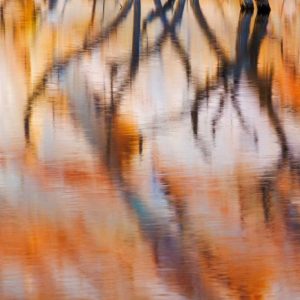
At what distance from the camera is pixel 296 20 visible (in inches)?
592

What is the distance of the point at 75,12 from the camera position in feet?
50.2

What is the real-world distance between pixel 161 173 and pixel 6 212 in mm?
927

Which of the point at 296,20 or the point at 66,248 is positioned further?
the point at 296,20

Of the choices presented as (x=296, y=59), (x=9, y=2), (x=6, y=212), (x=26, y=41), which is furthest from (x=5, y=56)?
(x=9, y=2)

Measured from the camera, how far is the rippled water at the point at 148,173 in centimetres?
327

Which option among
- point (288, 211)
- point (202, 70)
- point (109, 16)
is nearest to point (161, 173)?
point (288, 211)

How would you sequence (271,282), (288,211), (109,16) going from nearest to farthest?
(271,282)
(288,211)
(109,16)

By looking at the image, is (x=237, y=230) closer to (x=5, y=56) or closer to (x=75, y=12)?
(x=5, y=56)

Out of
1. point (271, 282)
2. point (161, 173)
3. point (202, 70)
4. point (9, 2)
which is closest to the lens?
point (271, 282)

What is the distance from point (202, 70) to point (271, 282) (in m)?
5.32

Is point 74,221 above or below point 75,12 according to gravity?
above

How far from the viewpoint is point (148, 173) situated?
4.71 metres

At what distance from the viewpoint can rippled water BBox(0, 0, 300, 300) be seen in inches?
129

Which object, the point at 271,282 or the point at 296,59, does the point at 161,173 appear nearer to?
the point at 271,282
